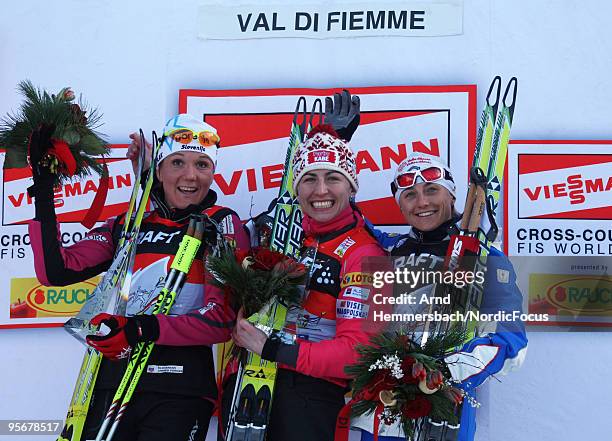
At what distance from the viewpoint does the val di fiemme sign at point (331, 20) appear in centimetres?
459

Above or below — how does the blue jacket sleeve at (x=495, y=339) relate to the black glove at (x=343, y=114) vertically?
below

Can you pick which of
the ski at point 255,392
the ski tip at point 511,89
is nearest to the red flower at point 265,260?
the ski at point 255,392

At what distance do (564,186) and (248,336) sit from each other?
1.87 meters

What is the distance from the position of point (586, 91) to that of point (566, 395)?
147 cm

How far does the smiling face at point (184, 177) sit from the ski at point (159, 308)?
0.42ft

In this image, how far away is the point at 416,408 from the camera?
314 centimetres

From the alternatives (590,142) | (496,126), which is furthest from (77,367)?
(590,142)

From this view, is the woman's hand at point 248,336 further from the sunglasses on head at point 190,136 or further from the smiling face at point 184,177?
the sunglasses on head at point 190,136

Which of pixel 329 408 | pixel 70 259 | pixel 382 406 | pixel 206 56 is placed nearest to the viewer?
Answer: pixel 382 406

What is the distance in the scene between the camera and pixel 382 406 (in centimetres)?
318

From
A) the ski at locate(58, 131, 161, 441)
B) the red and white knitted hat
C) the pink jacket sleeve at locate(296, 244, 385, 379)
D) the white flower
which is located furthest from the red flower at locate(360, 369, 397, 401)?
the ski at locate(58, 131, 161, 441)

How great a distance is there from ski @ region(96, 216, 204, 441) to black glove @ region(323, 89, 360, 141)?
91cm

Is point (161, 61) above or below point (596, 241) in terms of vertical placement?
above

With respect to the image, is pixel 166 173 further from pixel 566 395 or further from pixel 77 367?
pixel 566 395
